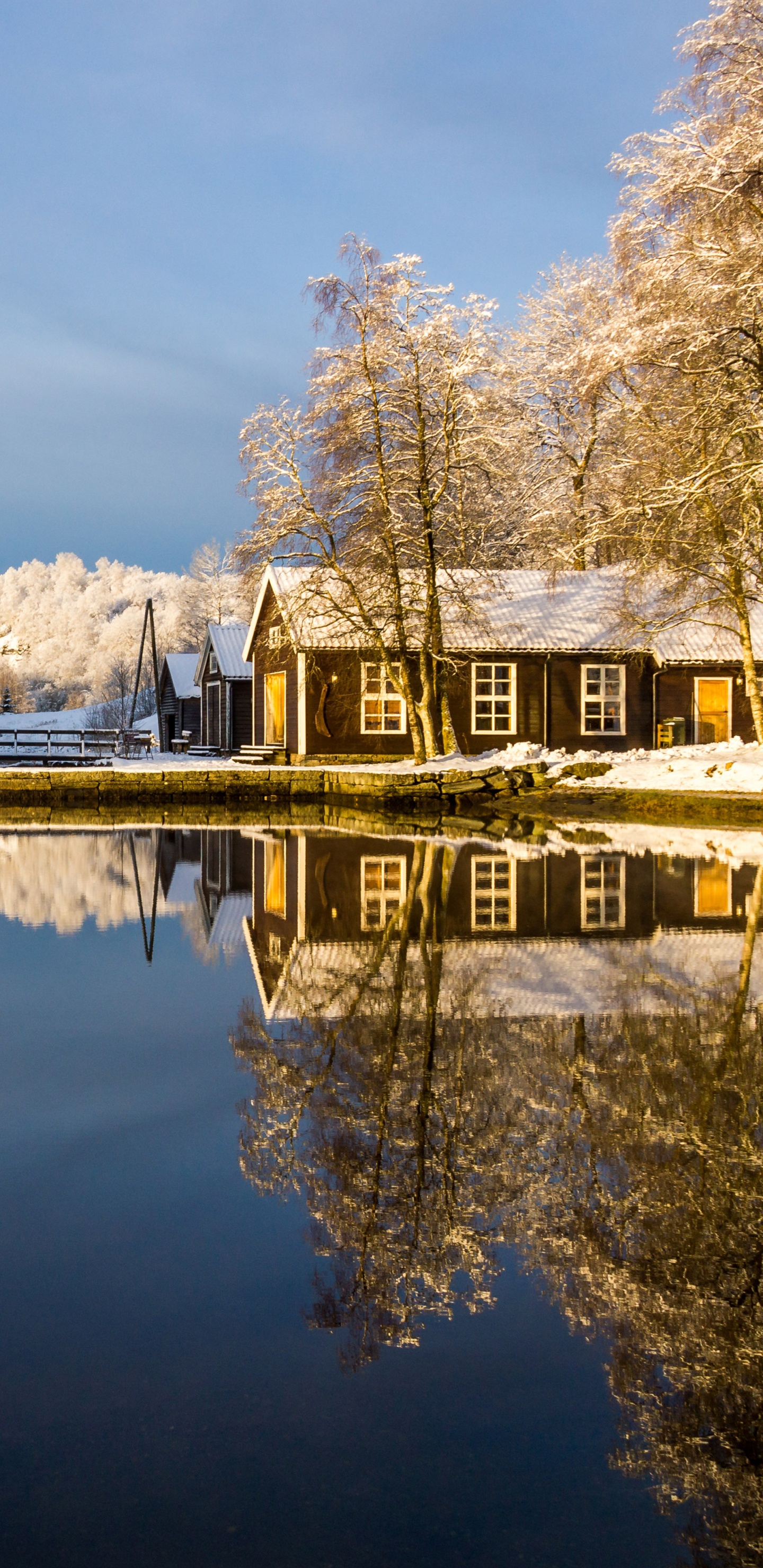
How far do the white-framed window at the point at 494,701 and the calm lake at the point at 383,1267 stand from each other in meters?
26.0

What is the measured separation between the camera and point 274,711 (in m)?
38.1

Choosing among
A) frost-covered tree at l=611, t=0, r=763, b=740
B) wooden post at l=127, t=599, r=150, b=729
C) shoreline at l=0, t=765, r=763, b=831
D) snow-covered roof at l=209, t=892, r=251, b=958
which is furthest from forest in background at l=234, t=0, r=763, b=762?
wooden post at l=127, t=599, r=150, b=729

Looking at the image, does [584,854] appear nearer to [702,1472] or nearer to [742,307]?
[742,307]

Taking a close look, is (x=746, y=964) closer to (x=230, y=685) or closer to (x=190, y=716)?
(x=230, y=685)

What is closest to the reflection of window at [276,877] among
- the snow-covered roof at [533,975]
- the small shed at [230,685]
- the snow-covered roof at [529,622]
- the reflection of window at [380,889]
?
the reflection of window at [380,889]

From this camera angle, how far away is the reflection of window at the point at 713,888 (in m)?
10.7

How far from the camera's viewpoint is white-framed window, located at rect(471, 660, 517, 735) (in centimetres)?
3391

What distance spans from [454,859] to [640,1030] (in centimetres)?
851

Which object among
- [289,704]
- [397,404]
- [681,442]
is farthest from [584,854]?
[289,704]

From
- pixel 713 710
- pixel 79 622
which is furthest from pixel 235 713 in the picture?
pixel 79 622

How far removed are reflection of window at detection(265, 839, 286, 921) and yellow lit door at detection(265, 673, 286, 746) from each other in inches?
782

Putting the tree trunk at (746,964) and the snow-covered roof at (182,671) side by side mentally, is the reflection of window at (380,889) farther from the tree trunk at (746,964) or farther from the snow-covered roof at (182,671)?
the snow-covered roof at (182,671)

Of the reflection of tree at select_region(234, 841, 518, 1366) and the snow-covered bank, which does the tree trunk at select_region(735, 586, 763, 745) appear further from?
the reflection of tree at select_region(234, 841, 518, 1366)

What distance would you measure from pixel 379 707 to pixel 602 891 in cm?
2217
